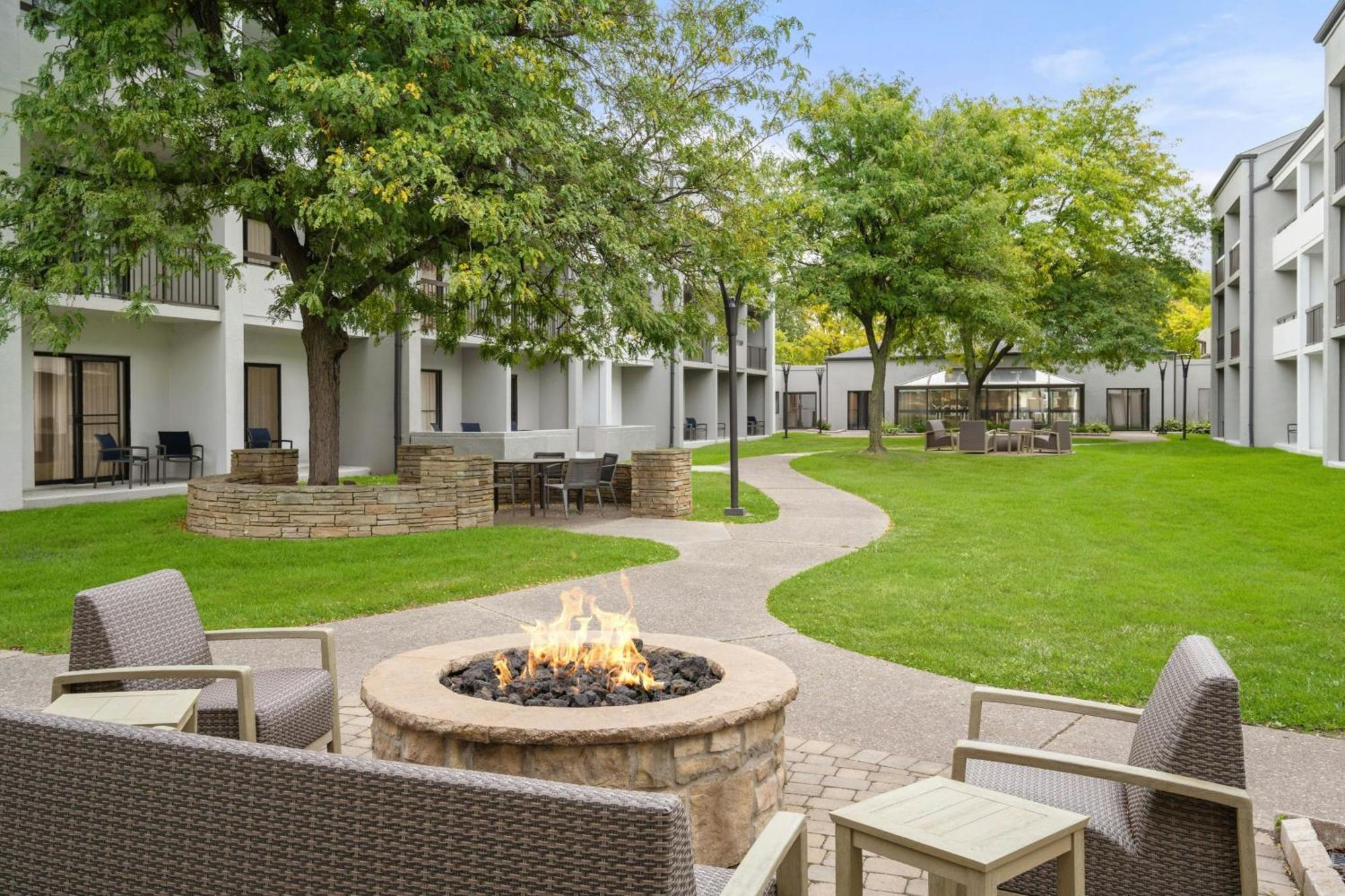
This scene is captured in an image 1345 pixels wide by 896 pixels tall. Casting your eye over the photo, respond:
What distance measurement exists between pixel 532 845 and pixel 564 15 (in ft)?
38.5

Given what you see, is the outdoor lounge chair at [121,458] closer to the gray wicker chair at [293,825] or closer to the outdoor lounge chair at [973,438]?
the gray wicker chair at [293,825]

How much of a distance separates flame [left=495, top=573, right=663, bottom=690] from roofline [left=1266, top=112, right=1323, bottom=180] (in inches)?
958

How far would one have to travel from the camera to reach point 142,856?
1.96 metres

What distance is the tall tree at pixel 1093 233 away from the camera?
36531 mm

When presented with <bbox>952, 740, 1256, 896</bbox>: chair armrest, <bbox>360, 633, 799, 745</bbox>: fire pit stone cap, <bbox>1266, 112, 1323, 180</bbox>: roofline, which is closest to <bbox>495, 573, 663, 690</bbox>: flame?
<bbox>360, 633, 799, 745</bbox>: fire pit stone cap

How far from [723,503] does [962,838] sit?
14100mm

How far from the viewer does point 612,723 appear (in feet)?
11.6

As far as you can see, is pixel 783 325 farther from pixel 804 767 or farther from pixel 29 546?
pixel 804 767

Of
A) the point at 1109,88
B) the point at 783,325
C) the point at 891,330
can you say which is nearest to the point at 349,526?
the point at 891,330

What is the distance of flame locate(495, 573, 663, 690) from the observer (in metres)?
4.19

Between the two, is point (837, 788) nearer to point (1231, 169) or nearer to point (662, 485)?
point (662, 485)

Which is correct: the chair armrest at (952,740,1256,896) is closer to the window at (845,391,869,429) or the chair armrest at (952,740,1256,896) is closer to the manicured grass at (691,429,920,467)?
the manicured grass at (691,429,920,467)

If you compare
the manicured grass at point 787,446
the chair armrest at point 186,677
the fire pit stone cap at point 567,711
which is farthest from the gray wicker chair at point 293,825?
the manicured grass at point 787,446

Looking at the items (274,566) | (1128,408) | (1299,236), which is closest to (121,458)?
(274,566)
